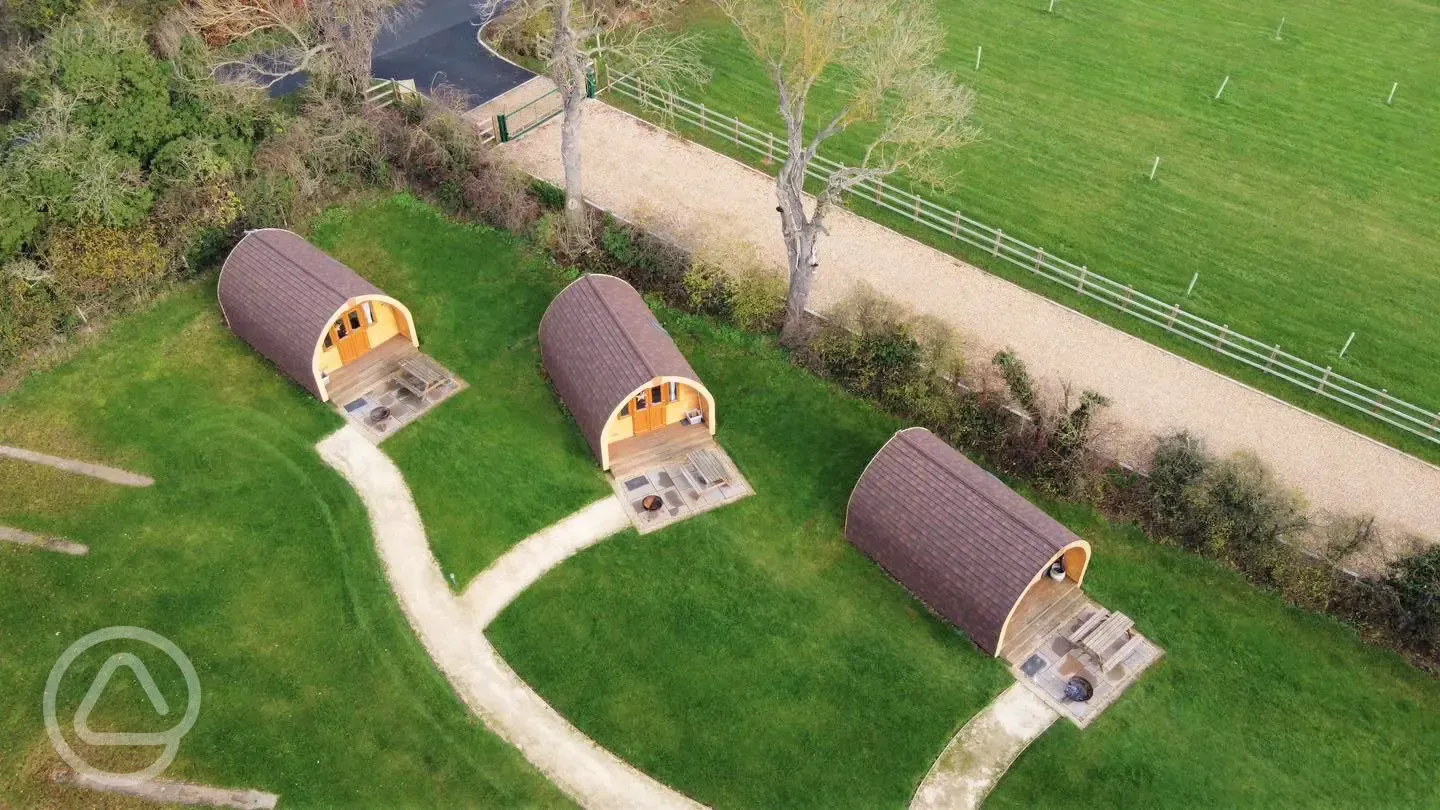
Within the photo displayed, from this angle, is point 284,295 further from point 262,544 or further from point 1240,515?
point 1240,515

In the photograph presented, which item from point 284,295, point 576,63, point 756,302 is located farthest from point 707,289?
point 284,295

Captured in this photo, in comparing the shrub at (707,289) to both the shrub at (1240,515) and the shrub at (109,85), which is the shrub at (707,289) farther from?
the shrub at (109,85)

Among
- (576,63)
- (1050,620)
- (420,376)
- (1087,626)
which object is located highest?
(576,63)

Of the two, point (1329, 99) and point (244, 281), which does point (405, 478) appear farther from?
point (1329, 99)

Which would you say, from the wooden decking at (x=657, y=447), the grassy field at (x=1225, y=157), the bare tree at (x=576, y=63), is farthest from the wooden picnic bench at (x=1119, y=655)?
the bare tree at (x=576, y=63)

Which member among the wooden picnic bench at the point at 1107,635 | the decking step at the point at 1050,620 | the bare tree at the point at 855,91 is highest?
the bare tree at the point at 855,91

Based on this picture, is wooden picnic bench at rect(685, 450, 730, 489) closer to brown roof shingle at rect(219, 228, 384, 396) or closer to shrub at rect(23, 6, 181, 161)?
brown roof shingle at rect(219, 228, 384, 396)

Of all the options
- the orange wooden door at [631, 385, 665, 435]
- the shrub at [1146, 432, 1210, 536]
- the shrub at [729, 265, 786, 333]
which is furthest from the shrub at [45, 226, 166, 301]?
the shrub at [1146, 432, 1210, 536]
